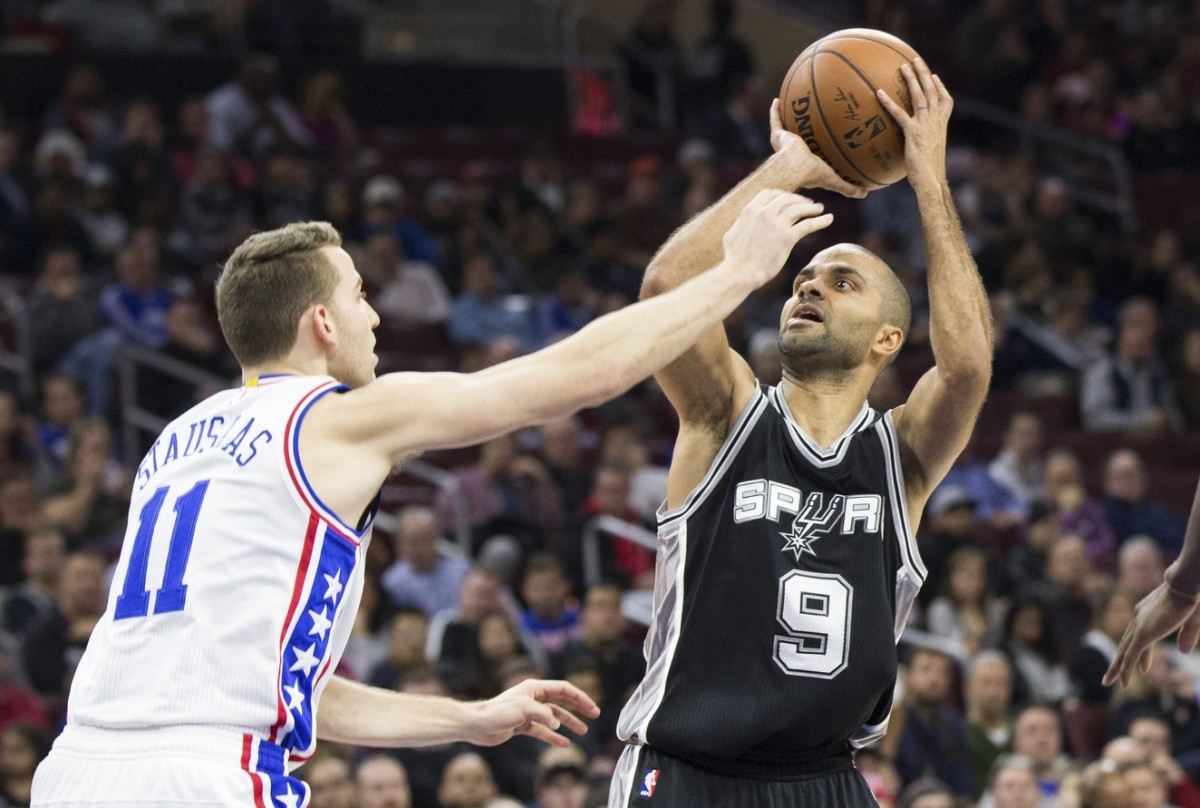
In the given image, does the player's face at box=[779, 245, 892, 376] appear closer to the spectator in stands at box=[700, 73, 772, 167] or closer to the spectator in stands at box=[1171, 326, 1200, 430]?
the spectator in stands at box=[1171, 326, 1200, 430]

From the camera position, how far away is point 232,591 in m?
3.67

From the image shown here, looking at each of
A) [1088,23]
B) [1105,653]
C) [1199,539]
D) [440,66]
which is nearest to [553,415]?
[1199,539]

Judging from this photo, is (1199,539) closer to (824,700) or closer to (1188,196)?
(824,700)

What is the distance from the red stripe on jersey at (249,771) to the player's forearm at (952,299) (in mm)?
2180

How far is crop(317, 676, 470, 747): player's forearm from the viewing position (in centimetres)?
436

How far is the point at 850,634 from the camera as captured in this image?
4652 mm

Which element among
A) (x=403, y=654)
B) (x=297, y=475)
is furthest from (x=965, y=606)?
(x=297, y=475)

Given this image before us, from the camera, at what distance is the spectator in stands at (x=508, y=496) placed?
11445 mm

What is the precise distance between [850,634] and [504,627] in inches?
204

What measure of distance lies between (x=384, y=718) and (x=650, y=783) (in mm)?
741

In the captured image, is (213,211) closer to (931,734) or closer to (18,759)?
(18,759)

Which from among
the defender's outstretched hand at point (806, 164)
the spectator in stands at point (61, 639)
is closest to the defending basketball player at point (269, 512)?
the defender's outstretched hand at point (806, 164)

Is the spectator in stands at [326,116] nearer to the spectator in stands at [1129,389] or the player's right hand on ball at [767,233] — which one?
the spectator in stands at [1129,389]

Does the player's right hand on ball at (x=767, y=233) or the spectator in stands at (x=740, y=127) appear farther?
the spectator in stands at (x=740, y=127)
